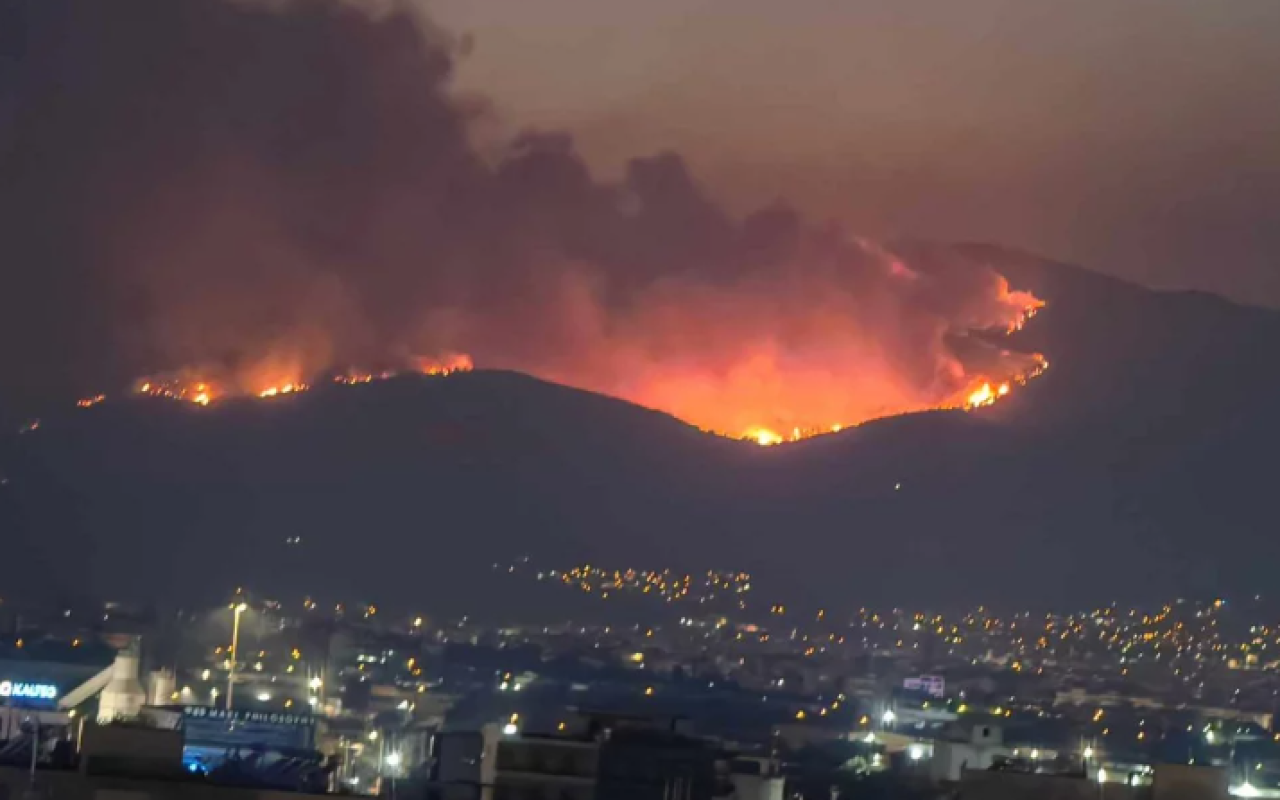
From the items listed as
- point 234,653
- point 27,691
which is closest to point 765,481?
point 234,653

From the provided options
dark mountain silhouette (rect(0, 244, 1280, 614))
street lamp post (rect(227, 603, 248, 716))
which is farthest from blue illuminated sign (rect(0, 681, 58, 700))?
dark mountain silhouette (rect(0, 244, 1280, 614))

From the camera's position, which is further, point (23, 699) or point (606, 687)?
point (606, 687)

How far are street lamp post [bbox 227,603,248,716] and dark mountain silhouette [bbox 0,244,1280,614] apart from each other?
28.9 ft

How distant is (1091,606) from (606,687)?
63.7ft

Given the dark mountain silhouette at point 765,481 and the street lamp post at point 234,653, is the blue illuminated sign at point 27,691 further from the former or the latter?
the dark mountain silhouette at point 765,481

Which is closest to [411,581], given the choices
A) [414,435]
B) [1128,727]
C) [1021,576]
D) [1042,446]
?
[414,435]

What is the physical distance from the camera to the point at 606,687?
70.4ft

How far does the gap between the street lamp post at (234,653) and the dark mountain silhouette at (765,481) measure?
881cm

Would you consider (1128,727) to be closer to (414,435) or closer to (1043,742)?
(1043,742)

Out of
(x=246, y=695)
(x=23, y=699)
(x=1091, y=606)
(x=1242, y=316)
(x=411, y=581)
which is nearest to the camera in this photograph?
(x=23, y=699)

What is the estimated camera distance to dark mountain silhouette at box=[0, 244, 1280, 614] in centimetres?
3844

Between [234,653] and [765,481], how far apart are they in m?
23.2

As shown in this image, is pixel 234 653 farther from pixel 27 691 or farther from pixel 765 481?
pixel 765 481

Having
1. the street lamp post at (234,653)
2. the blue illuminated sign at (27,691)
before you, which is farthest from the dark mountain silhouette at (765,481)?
the blue illuminated sign at (27,691)
